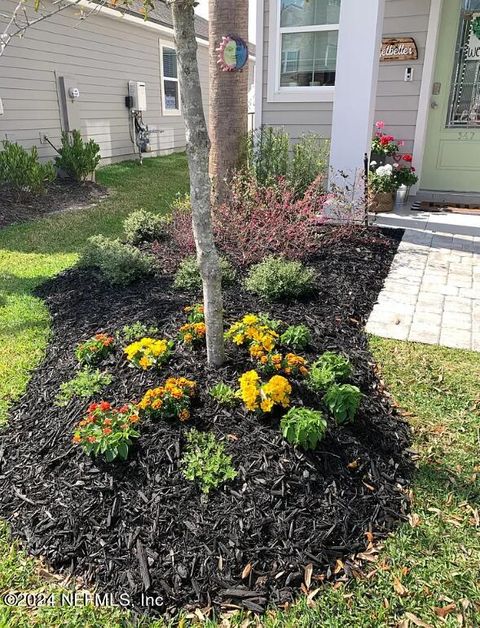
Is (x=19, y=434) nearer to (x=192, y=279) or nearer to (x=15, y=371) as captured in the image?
(x=15, y=371)

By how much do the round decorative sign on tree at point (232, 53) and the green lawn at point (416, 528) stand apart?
3.26 m

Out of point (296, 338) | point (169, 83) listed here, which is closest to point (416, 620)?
point (296, 338)

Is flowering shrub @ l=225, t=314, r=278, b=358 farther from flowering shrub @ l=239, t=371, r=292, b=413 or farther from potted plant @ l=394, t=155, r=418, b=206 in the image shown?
potted plant @ l=394, t=155, r=418, b=206

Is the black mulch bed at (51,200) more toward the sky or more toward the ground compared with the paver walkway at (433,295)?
more toward the sky

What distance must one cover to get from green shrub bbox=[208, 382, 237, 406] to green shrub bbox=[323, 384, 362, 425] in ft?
1.61

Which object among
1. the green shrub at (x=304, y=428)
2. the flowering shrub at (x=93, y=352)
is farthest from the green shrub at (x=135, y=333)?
the green shrub at (x=304, y=428)

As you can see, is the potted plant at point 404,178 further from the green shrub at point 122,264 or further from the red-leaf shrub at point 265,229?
the green shrub at point 122,264

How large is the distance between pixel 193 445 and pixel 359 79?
180 inches

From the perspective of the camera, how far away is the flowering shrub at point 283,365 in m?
2.61

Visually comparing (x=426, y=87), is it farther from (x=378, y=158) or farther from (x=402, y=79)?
(x=378, y=158)

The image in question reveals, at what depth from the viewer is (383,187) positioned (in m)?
6.24

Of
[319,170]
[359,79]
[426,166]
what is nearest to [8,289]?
[319,170]

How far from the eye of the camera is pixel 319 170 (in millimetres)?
5820

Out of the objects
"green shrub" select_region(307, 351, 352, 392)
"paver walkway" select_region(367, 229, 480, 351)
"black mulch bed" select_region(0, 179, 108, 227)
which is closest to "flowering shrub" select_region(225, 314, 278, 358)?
"green shrub" select_region(307, 351, 352, 392)
